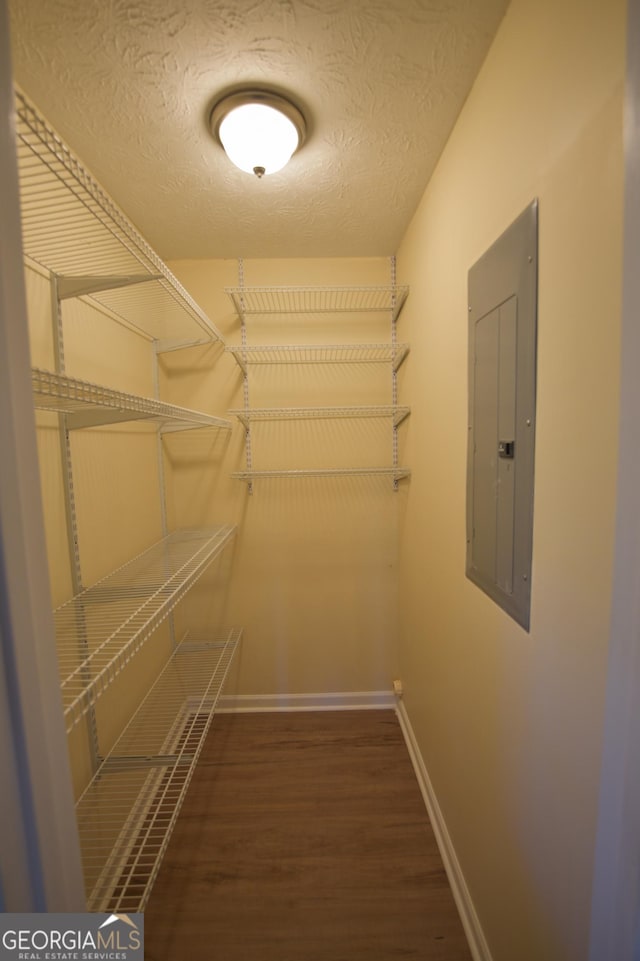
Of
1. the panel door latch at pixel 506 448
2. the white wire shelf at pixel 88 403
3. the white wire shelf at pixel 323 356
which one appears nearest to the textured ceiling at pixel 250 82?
the white wire shelf at pixel 323 356

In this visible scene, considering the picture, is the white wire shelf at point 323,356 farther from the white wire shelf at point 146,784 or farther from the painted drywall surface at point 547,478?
the white wire shelf at point 146,784

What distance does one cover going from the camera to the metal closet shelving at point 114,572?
73cm

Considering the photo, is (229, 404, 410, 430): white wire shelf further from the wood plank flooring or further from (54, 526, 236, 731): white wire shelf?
the wood plank flooring

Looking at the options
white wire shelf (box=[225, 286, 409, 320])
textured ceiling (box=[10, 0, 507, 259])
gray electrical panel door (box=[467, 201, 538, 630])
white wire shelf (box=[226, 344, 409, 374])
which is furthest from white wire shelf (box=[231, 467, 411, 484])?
textured ceiling (box=[10, 0, 507, 259])

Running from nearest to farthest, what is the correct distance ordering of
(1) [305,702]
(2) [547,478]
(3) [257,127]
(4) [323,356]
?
(2) [547,478]
(3) [257,127]
(4) [323,356]
(1) [305,702]

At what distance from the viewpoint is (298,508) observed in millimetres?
1867

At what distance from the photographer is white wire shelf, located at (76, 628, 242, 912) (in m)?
1.07

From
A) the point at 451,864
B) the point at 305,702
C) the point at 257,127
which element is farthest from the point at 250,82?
the point at 305,702

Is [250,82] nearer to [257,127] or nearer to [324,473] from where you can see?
[257,127]

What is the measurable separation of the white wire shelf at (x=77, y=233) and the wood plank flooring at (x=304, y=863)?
1.94 metres

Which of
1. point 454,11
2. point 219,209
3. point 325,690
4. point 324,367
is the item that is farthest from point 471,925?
point 219,209

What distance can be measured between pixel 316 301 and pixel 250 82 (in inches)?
36.2

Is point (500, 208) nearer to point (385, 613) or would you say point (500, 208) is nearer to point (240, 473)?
point (240, 473)

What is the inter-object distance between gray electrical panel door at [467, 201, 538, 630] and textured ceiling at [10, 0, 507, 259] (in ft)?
1.60
